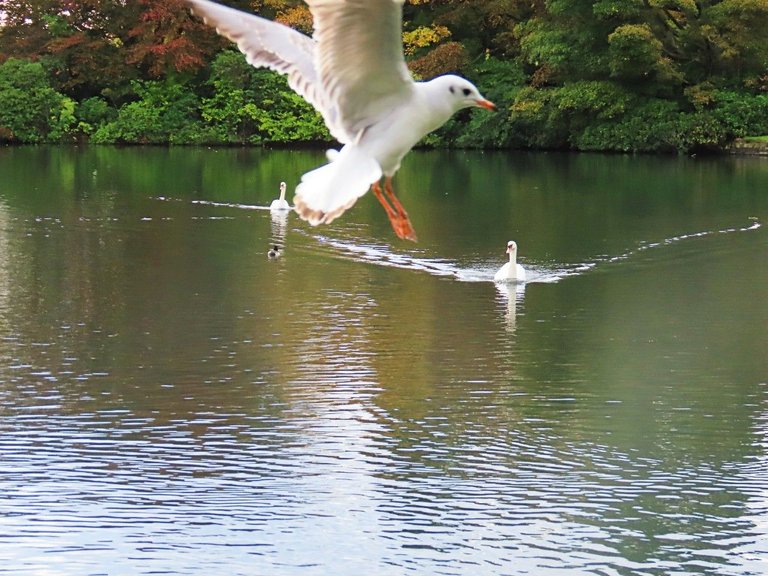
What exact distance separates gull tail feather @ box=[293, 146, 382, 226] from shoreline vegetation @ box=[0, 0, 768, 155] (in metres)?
36.4

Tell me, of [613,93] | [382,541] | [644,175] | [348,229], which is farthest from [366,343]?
[613,93]

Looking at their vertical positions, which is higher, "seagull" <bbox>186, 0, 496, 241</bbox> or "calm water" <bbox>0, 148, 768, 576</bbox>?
"seagull" <bbox>186, 0, 496, 241</bbox>

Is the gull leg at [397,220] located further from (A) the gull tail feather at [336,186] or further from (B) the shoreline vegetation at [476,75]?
(B) the shoreline vegetation at [476,75]

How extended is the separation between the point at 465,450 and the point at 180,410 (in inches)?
132

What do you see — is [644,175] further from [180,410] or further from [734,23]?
[180,410]

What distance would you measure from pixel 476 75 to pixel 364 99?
148 feet

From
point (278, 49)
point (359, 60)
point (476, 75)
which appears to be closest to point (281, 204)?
point (476, 75)

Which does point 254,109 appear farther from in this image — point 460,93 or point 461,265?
point 460,93

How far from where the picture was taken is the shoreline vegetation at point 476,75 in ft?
148

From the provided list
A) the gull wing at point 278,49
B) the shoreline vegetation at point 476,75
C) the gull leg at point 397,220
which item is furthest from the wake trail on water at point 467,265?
the gull leg at point 397,220

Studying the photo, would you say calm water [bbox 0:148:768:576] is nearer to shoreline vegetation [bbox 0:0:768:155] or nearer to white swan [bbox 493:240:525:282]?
white swan [bbox 493:240:525:282]

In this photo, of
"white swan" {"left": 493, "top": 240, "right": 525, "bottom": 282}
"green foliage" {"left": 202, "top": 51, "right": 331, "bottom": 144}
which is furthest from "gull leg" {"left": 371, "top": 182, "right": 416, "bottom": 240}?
"green foliage" {"left": 202, "top": 51, "right": 331, "bottom": 144}

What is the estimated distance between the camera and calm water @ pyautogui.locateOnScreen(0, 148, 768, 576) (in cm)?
1547

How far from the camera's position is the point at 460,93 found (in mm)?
3389
